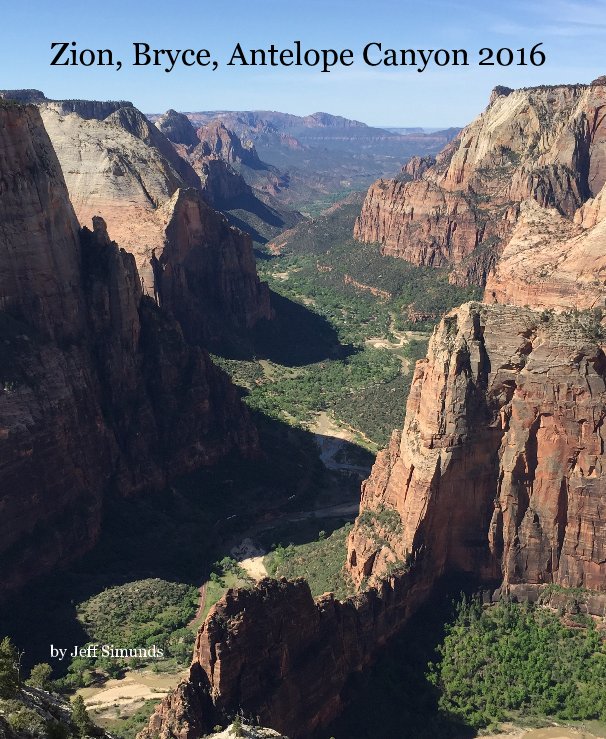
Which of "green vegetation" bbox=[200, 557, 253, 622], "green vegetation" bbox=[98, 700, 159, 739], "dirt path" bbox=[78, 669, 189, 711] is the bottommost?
"dirt path" bbox=[78, 669, 189, 711]

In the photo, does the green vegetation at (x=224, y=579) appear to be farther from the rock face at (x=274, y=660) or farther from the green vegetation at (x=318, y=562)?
the rock face at (x=274, y=660)

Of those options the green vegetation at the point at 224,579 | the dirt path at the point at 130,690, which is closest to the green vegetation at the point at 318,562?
the green vegetation at the point at 224,579

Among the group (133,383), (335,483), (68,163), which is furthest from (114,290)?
(68,163)

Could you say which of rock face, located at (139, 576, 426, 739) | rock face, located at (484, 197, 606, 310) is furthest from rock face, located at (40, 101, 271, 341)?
rock face, located at (139, 576, 426, 739)

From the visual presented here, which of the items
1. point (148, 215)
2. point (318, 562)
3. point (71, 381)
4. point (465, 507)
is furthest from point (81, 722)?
point (148, 215)

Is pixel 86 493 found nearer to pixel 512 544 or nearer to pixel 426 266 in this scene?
pixel 512 544

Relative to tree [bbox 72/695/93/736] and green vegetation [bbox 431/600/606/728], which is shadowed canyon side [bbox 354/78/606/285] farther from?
tree [bbox 72/695/93/736]
